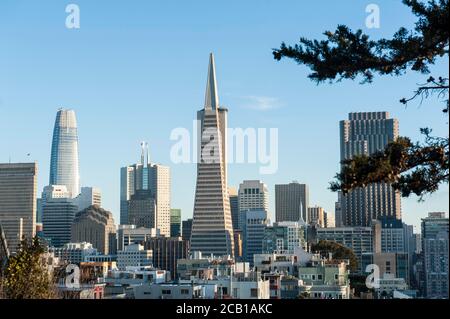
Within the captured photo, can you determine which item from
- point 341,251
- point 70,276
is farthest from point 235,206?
point 70,276

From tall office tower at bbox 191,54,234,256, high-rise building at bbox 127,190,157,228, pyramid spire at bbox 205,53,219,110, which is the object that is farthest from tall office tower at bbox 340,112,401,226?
high-rise building at bbox 127,190,157,228

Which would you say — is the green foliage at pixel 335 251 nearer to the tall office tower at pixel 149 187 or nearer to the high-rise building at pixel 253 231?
the high-rise building at pixel 253 231

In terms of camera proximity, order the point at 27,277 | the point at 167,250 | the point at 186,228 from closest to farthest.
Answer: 1. the point at 27,277
2. the point at 167,250
3. the point at 186,228

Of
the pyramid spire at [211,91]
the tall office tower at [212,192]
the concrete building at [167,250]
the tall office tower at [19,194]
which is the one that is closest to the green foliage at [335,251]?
the concrete building at [167,250]

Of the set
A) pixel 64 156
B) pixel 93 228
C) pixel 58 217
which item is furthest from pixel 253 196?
pixel 64 156

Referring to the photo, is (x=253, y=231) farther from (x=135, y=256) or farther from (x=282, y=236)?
(x=135, y=256)

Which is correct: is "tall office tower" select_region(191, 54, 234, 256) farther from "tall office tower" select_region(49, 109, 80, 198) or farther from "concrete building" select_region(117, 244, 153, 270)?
"tall office tower" select_region(49, 109, 80, 198)
